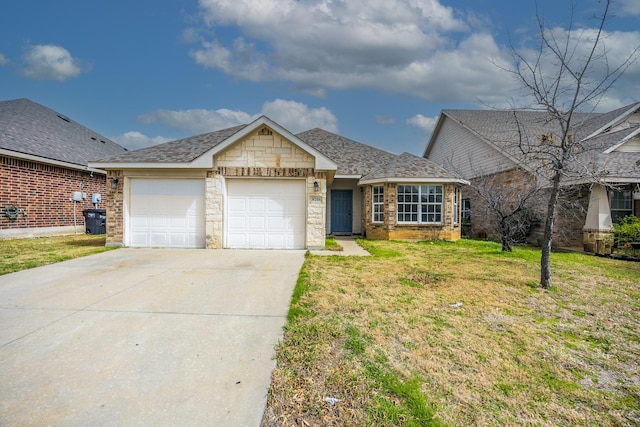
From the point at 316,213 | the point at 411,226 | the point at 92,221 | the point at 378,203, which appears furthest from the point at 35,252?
the point at 411,226

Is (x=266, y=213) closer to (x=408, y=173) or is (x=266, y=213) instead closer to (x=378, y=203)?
(x=378, y=203)

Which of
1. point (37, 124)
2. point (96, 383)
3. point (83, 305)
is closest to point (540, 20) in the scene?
point (96, 383)

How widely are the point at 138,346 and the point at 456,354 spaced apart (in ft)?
11.2

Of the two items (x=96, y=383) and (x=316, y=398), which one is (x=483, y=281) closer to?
(x=316, y=398)

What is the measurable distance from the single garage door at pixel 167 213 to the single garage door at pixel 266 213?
3.56 feet

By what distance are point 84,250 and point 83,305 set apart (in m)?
6.24

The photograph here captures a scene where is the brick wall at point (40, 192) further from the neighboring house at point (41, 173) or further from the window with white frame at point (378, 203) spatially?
the window with white frame at point (378, 203)

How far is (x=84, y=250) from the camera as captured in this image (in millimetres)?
9867

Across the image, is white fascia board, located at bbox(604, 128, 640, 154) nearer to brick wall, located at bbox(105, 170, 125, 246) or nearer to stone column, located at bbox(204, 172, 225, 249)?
stone column, located at bbox(204, 172, 225, 249)

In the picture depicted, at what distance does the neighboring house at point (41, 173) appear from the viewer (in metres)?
12.2

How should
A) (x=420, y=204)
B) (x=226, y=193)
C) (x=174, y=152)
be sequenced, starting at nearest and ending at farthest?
(x=226, y=193) < (x=174, y=152) < (x=420, y=204)

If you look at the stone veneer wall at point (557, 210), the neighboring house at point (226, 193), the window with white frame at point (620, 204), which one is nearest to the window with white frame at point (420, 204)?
the stone veneer wall at point (557, 210)

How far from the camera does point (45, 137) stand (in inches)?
591

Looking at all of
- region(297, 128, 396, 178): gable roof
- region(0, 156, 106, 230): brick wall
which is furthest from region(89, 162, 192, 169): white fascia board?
region(297, 128, 396, 178): gable roof
